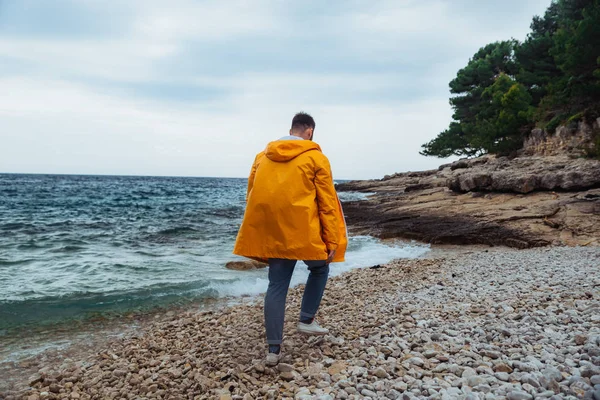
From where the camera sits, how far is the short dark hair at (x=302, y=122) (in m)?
4.08

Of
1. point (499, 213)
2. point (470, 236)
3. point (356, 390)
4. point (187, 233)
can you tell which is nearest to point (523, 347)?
point (356, 390)

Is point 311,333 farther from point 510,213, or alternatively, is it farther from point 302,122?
point 510,213

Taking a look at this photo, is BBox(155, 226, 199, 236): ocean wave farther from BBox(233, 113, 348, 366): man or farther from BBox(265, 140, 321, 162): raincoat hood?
BBox(265, 140, 321, 162): raincoat hood

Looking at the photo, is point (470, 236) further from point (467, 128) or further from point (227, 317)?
point (467, 128)

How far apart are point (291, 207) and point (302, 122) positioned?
0.95 m

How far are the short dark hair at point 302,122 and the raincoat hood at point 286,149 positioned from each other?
233 millimetres

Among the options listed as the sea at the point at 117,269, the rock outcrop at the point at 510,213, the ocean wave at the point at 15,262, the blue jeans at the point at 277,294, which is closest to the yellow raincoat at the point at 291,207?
the blue jeans at the point at 277,294

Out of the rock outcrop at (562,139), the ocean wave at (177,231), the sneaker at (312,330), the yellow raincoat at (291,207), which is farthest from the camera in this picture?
the rock outcrop at (562,139)

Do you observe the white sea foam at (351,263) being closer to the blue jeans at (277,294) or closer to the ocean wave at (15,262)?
the blue jeans at (277,294)

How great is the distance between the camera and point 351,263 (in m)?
10.6

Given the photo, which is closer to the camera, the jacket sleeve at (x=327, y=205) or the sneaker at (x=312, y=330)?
the jacket sleeve at (x=327, y=205)

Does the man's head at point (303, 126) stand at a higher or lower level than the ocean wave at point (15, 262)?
higher

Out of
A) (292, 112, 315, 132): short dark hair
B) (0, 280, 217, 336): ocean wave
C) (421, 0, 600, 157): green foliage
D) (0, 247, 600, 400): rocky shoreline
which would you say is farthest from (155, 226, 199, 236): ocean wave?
(421, 0, 600, 157): green foliage

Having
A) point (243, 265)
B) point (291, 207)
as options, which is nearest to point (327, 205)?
point (291, 207)
